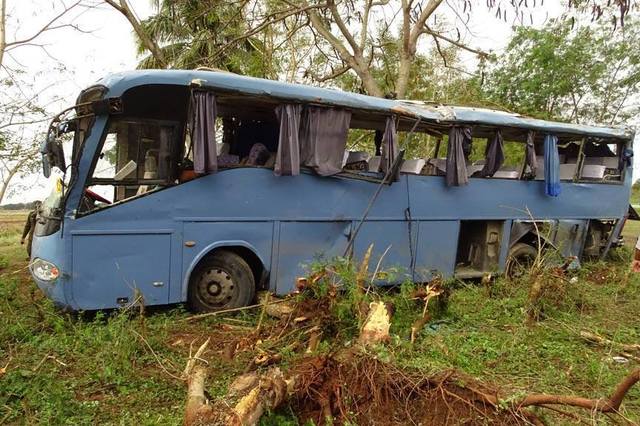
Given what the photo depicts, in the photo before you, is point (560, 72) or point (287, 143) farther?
point (560, 72)

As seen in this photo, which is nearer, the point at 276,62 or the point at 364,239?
the point at 364,239

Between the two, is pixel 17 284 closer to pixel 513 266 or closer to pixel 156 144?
pixel 156 144

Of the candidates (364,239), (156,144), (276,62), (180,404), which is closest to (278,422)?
(180,404)

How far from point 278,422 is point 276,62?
17.0m

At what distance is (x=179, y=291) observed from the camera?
229 inches

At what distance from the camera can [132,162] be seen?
561 cm

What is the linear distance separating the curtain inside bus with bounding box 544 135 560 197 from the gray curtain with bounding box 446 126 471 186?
6.23 feet

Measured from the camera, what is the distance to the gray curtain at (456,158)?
7.69 metres

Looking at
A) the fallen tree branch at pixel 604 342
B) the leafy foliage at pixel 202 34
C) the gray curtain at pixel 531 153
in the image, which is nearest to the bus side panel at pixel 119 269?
the fallen tree branch at pixel 604 342

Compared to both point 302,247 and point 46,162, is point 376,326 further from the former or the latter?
point 46,162

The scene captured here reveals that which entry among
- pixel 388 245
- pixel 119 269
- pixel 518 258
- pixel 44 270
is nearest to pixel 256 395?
pixel 119 269

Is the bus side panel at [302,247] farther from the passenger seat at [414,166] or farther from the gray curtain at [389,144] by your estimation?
the passenger seat at [414,166]

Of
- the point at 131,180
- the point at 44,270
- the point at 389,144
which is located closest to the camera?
the point at 44,270

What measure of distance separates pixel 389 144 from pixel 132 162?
133 inches
